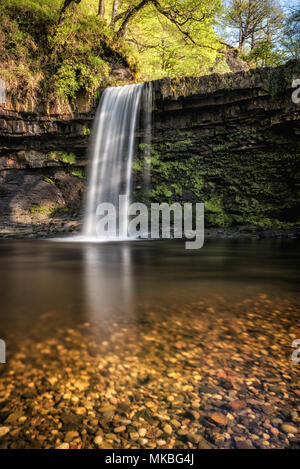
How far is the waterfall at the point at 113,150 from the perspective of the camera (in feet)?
37.3

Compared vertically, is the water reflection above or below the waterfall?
below

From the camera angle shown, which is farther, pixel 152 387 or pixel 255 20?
pixel 255 20

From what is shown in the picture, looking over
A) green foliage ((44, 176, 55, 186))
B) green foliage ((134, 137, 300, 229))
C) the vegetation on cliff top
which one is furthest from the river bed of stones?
→ the vegetation on cliff top

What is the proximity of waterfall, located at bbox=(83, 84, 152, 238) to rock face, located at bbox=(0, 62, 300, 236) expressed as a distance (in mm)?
458

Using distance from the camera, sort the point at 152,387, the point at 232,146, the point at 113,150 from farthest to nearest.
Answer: the point at 113,150
the point at 232,146
the point at 152,387

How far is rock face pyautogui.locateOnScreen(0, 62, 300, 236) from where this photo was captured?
10195 millimetres

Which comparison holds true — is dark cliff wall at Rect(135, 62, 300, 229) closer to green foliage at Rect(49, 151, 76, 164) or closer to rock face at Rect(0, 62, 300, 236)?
rock face at Rect(0, 62, 300, 236)

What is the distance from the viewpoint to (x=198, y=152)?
38.2ft

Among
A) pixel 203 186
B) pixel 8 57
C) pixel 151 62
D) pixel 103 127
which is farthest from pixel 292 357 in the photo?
pixel 151 62

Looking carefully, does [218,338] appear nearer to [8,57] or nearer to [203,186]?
[203,186]

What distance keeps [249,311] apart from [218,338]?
707 mm
